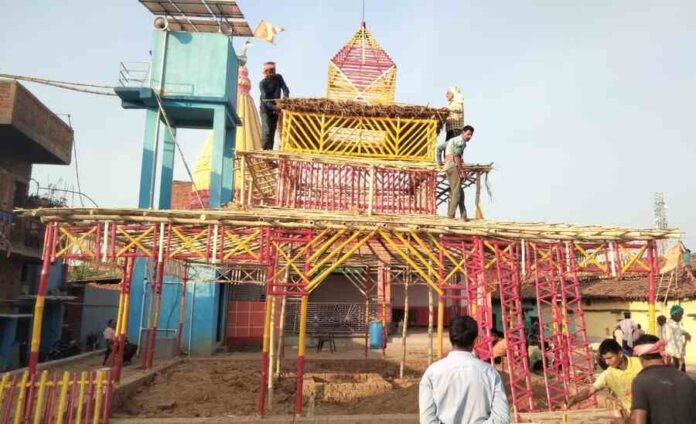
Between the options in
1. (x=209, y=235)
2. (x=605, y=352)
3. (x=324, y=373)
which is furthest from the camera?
(x=324, y=373)

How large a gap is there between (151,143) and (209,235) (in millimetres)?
11891

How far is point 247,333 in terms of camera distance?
2205 cm

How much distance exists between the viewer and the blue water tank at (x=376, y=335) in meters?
21.2

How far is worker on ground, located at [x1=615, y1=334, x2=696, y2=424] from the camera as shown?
3.70 m

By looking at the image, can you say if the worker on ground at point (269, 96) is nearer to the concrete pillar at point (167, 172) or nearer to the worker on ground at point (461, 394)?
the concrete pillar at point (167, 172)

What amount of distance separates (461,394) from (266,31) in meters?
21.2

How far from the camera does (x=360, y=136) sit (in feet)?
59.6

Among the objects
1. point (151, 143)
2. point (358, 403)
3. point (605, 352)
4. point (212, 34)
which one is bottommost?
point (358, 403)

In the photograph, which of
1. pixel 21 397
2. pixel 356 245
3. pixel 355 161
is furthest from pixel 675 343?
pixel 21 397

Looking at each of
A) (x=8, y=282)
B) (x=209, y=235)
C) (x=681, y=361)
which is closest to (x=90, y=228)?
(x=209, y=235)

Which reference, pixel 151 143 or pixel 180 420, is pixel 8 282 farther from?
pixel 180 420

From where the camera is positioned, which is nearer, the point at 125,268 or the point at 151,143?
the point at 125,268

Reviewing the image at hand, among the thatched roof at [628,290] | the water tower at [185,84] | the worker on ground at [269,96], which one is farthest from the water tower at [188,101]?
the thatched roof at [628,290]

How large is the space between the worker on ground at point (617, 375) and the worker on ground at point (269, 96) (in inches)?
576
